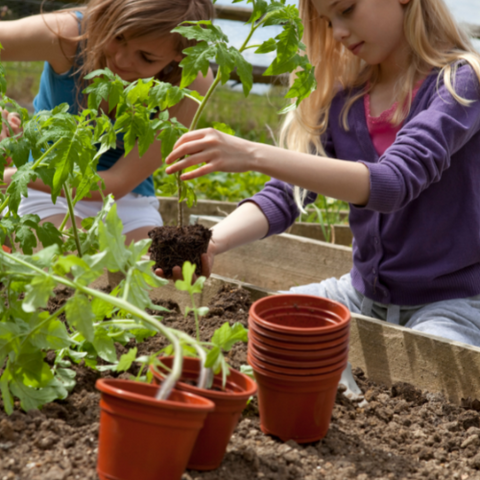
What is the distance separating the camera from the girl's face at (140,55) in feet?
7.16

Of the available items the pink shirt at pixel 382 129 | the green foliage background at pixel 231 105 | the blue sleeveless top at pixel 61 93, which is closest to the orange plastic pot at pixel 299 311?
the pink shirt at pixel 382 129

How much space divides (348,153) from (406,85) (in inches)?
13.1

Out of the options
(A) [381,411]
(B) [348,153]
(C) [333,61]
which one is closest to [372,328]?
(A) [381,411]

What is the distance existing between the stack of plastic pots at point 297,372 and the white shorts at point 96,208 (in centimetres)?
166

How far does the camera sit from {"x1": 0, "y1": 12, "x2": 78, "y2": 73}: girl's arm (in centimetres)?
247

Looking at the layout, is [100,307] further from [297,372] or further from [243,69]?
[243,69]

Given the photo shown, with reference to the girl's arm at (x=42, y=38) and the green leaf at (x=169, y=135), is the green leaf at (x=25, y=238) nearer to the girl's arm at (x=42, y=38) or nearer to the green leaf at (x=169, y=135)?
the green leaf at (x=169, y=135)

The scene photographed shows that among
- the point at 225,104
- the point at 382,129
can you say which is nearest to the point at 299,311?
the point at 382,129

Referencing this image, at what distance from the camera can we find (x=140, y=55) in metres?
2.25

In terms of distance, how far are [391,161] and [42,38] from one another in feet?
5.47

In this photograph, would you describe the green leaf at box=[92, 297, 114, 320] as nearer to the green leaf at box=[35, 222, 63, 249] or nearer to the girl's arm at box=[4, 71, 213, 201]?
the green leaf at box=[35, 222, 63, 249]

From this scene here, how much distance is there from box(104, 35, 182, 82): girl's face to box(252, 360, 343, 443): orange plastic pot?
1438 millimetres

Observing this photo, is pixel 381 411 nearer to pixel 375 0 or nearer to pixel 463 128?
pixel 463 128

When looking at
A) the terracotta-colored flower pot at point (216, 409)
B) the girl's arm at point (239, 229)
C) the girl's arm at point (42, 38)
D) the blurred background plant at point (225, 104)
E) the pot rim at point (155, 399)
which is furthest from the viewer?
the blurred background plant at point (225, 104)
